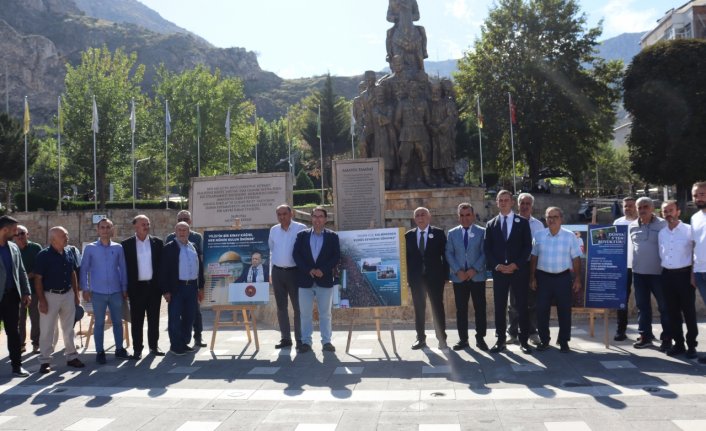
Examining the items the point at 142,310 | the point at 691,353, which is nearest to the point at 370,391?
the point at 142,310

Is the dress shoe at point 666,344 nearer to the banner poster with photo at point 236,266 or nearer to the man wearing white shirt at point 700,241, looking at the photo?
the man wearing white shirt at point 700,241

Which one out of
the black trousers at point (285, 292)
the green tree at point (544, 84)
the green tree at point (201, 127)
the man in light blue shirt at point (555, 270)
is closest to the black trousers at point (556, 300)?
the man in light blue shirt at point (555, 270)

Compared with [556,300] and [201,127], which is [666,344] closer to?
[556,300]

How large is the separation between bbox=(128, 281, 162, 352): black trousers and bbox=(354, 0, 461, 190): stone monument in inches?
416

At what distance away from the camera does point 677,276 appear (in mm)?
6961

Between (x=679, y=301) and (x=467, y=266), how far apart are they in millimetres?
2468

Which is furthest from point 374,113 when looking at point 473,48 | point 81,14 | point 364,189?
point 81,14

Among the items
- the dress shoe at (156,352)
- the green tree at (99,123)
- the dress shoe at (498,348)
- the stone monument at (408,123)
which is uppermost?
the green tree at (99,123)

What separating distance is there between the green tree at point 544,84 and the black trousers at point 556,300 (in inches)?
1103

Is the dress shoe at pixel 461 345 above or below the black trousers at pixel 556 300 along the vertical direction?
below

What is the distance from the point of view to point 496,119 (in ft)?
114

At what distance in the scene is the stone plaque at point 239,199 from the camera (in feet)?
39.9

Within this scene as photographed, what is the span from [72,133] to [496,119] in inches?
998

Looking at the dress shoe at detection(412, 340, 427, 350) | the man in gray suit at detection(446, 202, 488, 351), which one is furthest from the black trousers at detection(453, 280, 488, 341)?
the dress shoe at detection(412, 340, 427, 350)
